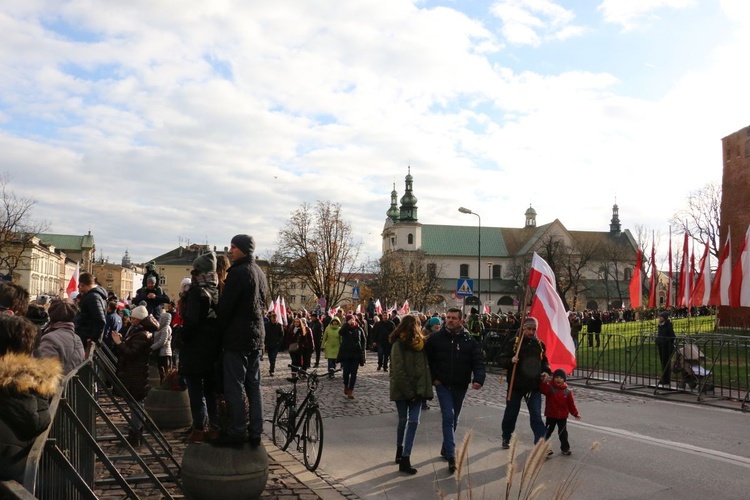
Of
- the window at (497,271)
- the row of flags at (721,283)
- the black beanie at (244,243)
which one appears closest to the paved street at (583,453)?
the black beanie at (244,243)

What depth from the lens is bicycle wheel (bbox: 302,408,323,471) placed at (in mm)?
8086

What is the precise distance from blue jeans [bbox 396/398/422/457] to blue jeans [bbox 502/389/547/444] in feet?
4.86

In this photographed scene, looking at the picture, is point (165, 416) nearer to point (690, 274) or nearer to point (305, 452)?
point (305, 452)

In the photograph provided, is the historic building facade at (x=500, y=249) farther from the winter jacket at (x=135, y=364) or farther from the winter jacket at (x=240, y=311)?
the winter jacket at (x=240, y=311)

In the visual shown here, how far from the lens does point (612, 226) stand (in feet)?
409

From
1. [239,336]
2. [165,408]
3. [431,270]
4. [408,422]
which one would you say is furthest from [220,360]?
[431,270]

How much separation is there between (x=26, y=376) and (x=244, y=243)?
2845mm

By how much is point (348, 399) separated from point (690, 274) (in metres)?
22.5

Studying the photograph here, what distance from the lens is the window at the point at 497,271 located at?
382 feet

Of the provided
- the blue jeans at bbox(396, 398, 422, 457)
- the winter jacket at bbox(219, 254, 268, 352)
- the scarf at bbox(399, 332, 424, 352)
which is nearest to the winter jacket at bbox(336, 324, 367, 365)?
the blue jeans at bbox(396, 398, 422, 457)

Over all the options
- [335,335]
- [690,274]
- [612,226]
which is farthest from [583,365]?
[612,226]

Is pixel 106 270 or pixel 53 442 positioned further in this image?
pixel 106 270

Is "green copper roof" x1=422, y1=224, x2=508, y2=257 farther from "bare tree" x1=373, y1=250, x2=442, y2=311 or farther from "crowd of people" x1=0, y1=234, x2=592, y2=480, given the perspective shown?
"crowd of people" x1=0, y1=234, x2=592, y2=480

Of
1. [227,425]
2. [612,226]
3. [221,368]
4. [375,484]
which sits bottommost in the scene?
[375,484]
